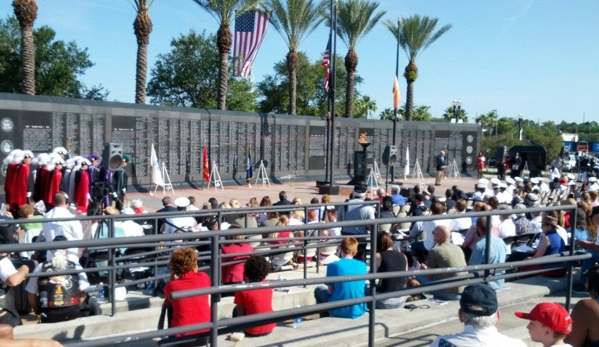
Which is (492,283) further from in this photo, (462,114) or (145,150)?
(462,114)

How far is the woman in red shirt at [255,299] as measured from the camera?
16.3 feet

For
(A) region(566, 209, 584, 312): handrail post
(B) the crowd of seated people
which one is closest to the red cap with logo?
(B) the crowd of seated people

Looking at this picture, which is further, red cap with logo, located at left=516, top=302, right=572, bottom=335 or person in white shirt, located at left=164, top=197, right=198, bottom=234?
person in white shirt, located at left=164, top=197, right=198, bottom=234

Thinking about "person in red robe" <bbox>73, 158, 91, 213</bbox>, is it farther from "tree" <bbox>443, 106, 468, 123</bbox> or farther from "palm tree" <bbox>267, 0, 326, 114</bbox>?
"tree" <bbox>443, 106, 468, 123</bbox>

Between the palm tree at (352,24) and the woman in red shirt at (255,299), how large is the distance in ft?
107

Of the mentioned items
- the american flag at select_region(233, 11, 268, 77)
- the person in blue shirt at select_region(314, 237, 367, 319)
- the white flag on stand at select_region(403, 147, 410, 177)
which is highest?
the american flag at select_region(233, 11, 268, 77)

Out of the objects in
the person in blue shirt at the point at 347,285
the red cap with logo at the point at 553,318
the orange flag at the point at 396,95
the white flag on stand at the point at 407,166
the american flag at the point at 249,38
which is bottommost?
the person in blue shirt at the point at 347,285

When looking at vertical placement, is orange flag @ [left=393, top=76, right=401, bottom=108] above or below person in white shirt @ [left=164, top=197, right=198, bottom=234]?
above

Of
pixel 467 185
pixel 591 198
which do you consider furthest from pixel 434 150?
pixel 591 198

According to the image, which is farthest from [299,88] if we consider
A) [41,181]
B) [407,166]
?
[41,181]

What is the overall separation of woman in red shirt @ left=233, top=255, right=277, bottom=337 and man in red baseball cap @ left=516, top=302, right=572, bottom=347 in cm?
207

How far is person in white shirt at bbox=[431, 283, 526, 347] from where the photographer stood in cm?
340

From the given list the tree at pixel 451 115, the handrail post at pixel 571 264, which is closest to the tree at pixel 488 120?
the tree at pixel 451 115

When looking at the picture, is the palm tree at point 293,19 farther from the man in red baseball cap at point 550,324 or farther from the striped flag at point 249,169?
the man in red baseball cap at point 550,324
